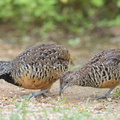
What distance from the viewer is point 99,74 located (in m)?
6.59

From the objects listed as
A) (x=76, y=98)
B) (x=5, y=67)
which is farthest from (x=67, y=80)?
(x=5, y=67)

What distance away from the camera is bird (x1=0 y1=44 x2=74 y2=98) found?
6.78m

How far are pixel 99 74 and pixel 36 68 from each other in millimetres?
1042

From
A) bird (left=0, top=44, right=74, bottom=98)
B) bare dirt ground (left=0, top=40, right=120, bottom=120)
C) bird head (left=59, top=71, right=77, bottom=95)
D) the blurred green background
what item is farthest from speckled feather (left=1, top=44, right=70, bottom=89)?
the blurred green background

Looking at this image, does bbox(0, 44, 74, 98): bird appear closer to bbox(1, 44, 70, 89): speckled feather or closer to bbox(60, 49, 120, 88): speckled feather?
bbox(1, 44, 70, 89): speckled feather

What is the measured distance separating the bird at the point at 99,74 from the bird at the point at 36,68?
243 millimetres

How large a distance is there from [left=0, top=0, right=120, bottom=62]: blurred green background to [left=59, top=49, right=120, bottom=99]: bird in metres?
6.67

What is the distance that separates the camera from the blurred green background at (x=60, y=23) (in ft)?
46.5

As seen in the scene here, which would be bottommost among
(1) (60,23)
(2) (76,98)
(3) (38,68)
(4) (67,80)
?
(2) (76,98)

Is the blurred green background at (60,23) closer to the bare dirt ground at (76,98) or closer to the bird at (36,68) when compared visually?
the bare dirt ground at (76,98)

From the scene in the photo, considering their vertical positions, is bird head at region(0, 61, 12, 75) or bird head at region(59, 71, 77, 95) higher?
bird head at region(0, 61, 12, 75)

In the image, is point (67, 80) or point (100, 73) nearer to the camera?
point (100, 73)

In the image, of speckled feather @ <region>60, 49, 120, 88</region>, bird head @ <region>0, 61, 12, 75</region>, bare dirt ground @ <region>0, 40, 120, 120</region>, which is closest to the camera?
bare dirt ground @ <region>0, 40, 120, 120</region>

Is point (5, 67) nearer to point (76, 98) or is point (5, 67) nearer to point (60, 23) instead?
point (76, 98)
